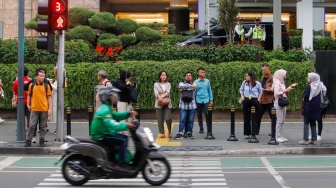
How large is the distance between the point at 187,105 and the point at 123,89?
6.20 ft

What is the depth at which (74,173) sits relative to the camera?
41.7 feet

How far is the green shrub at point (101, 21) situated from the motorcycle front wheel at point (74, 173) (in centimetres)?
1487

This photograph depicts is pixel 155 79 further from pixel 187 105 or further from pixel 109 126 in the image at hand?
pixel 109 126

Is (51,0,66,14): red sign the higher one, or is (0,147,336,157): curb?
(51,0,66,14): red sign

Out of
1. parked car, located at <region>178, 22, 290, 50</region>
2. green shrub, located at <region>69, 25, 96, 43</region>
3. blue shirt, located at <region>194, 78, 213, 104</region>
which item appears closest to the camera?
blue shirt, located at <region>194, 78, 213, 104</region>

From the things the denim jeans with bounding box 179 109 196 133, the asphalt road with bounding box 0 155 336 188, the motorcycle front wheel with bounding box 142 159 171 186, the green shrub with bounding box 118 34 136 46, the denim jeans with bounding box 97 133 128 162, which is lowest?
the asphalt road with bounding box 0 155 336 188

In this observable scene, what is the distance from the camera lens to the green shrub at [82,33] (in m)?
26.3

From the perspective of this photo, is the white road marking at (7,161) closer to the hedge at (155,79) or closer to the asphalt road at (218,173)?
the asphalt road at (218,173)

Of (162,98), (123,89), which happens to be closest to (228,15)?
(162,98)

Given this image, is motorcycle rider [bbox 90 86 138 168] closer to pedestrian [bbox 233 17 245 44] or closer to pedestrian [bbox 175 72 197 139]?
pedestrian [bbox 175 72 197 139]

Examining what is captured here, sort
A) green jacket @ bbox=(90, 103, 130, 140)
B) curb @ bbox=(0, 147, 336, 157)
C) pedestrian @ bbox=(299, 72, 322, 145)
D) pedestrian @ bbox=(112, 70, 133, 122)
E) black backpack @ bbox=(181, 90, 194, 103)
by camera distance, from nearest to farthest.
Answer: green jacket @ bbox=(90, 103, 130, 140) → curb @ bbox=(0, 147, 336, 157) → pedestrian @ bbox=(299, 72, 322, 145) → pedestrian @ bbox=(112, 70, 133, 122) → black backpack @ bbox=(181, 90, 194, 103)

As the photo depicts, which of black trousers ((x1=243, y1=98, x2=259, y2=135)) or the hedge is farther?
the hedge

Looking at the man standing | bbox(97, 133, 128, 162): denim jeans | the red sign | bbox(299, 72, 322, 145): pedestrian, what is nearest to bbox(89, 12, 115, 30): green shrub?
the man standing

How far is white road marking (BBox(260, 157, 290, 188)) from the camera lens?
12704 millimetres
